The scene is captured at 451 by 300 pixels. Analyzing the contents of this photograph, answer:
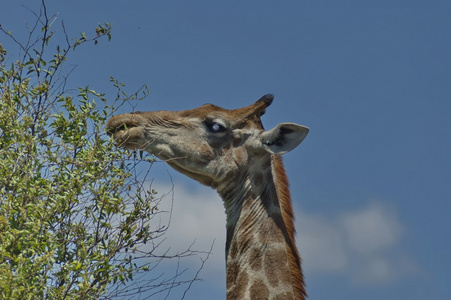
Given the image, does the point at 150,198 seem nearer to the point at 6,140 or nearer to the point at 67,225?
the point at 67,225

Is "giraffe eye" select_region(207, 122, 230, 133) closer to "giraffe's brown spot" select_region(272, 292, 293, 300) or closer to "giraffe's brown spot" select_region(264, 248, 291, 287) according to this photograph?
"giraffe's brown spot" select_region(264, 248, 291, 287)

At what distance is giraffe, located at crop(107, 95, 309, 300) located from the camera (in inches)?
380

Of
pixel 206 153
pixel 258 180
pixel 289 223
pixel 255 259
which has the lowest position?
pixel 255 259

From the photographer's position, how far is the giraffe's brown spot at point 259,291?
367 inches

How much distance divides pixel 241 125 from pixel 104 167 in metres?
1.86

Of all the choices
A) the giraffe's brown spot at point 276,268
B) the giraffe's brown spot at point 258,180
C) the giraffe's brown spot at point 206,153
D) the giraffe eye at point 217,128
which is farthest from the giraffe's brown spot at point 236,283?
the giraffe eye at point 217,128

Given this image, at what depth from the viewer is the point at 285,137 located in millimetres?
10141

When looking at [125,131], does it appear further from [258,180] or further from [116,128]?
[258,180]

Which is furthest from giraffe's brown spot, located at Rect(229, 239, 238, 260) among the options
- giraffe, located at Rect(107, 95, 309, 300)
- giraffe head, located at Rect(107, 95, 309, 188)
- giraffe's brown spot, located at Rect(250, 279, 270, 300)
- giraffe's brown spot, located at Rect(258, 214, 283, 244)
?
giraffe head, located at Rect(107, 95, 309, 188)

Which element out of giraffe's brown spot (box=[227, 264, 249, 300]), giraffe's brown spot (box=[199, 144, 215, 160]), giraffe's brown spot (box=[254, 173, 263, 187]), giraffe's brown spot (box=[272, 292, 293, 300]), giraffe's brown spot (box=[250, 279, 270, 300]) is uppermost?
giraffe's brown spot (box=[199, 144, 215, 160])

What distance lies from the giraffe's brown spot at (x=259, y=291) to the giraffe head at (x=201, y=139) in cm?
152

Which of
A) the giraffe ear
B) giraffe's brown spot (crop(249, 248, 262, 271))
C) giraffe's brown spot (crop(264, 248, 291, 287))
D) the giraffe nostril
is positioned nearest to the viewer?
giraffe's brown spot (crop(264, 248, 291, 287))

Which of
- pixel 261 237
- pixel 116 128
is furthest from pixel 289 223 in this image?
pixel 116 128

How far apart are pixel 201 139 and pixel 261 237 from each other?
1.54 meters
